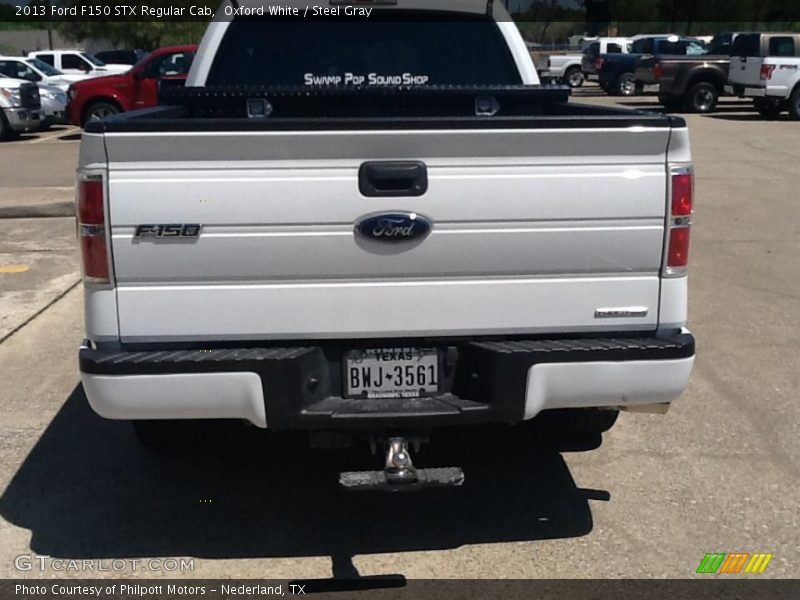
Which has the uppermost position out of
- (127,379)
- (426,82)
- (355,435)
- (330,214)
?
(426,82)

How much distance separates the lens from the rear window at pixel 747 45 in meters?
22.3

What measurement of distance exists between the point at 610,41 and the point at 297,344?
3187cm

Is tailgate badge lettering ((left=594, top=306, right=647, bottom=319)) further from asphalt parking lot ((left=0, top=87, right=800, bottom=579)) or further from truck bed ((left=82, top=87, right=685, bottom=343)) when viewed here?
asphalt parking lot ((left=0, top=87, right=800, bottom=579))

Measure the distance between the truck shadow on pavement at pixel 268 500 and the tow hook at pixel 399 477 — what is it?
0.52 meters

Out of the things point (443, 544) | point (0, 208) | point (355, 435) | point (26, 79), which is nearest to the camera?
point (355, 435)

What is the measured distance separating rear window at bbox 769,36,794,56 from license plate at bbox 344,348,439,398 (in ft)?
69.5

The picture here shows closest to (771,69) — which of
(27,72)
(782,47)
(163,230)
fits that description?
(782,47)

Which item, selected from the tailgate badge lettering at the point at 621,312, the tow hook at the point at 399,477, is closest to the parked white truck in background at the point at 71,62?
the tow hook at the point at 399,477

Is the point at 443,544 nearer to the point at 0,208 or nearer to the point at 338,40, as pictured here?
the point at 338,40

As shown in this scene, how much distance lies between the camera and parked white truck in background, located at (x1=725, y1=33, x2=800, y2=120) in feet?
71.7

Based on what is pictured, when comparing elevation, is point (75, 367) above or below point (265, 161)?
below

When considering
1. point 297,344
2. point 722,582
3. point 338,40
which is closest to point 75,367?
point 338,40

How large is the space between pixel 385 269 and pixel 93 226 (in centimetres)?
101

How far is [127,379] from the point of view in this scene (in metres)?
3.33
